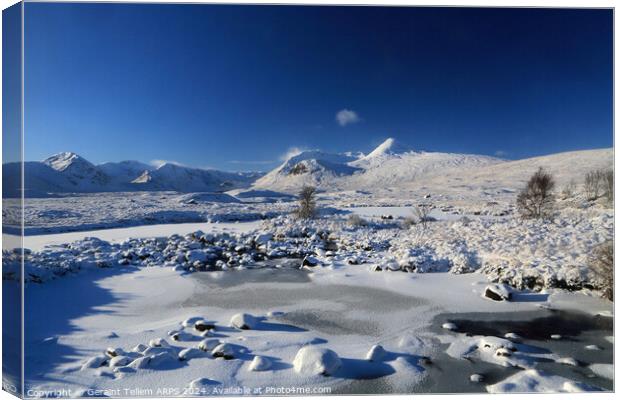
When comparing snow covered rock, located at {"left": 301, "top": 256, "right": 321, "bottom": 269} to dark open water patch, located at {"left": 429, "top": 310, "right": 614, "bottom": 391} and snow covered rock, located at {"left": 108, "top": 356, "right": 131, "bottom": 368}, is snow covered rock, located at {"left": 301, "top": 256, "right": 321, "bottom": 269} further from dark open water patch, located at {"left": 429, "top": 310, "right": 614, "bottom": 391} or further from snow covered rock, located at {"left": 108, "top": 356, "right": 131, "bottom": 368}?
snow covered rock, located at {"left": 108, "top": 356, "right": 131, "bottom": 368}

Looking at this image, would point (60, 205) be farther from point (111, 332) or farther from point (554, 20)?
point (554, 20)

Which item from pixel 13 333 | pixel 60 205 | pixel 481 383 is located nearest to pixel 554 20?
pixel 481 383

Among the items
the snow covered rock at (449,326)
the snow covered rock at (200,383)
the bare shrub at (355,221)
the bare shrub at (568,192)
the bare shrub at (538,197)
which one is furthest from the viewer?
the bare shrub at (355,221)

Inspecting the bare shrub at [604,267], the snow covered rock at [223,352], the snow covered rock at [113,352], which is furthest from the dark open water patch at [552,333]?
the snow covered rock at [113,352]

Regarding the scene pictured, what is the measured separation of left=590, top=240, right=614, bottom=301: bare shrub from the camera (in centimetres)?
345

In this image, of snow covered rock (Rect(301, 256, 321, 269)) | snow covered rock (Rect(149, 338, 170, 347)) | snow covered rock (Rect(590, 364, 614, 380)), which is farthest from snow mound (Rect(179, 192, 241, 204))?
snow covered rock (Rect(590, 364, 614, 380))

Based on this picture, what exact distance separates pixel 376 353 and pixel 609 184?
284 cm

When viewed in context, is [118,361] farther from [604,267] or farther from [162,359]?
[604,267]

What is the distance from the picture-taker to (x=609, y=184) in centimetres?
345

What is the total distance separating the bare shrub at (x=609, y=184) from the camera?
3.38 meters

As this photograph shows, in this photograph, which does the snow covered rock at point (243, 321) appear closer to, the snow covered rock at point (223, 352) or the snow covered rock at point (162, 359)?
the snow covered rock at point (223, 352)

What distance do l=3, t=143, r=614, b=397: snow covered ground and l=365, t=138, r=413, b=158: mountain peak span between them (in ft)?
0.27

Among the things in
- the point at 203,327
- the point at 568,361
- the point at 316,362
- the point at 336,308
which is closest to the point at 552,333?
the point at 568,361

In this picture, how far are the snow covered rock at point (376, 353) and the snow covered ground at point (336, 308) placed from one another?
0.7 inches
